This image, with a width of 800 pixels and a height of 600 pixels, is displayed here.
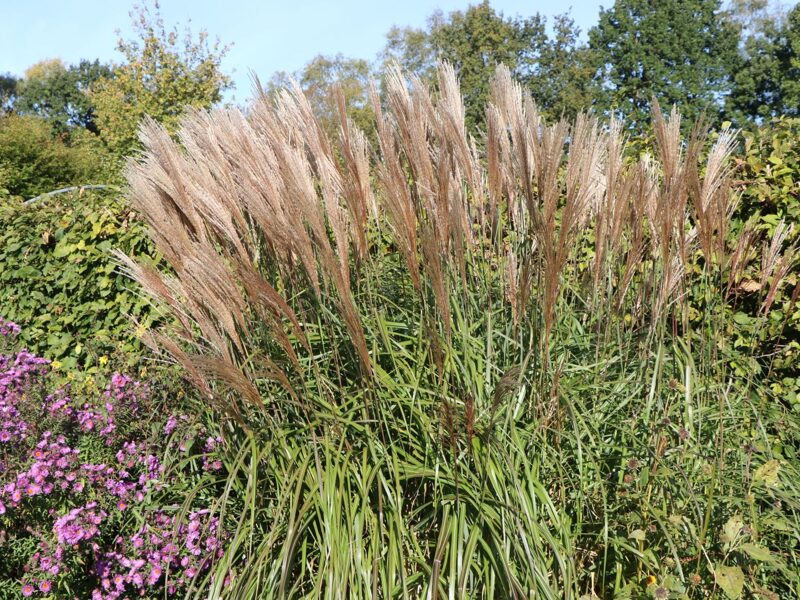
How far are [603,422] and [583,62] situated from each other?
3396cm

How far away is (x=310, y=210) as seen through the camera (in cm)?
230

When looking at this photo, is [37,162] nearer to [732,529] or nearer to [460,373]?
[460,373]

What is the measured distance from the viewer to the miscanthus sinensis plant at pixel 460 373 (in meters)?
2.32

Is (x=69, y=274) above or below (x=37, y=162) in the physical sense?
below

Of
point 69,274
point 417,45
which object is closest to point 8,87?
point 417,45

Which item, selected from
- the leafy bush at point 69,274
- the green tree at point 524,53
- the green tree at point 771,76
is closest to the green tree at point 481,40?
the green tree at point 524,53

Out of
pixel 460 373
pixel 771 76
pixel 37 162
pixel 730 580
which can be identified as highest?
pixel 37 162

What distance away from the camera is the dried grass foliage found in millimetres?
2355

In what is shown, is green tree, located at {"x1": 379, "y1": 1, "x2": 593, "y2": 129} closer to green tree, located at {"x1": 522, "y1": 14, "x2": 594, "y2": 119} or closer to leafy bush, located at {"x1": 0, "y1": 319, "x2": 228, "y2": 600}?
green tree, located at {"x1": 522, "y1": 14, "x2": 594, "y2": 119}

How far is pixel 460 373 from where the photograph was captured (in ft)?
8.93

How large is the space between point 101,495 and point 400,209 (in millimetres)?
1711

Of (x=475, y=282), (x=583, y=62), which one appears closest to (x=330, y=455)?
(x=475, y=282)

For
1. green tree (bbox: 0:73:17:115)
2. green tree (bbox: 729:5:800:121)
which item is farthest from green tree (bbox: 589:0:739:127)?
green tree (bbox: 0:73:17:115)

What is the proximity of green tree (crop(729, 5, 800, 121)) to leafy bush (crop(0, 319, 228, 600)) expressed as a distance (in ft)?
98.7
